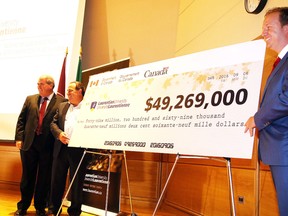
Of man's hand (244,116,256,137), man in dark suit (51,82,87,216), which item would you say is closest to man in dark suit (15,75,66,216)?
man in dark suit (51,82,87,216)

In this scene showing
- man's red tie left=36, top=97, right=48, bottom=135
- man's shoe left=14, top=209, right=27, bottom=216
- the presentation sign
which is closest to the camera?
the presentation sign

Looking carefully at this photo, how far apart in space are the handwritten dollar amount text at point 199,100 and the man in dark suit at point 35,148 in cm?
147

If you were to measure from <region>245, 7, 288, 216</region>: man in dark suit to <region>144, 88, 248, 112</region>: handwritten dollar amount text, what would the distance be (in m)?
0.17

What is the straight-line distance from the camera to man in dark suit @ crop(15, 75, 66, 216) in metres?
3.16

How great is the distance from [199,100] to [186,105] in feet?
0.31

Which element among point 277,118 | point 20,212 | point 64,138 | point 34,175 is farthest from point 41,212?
point 277,118

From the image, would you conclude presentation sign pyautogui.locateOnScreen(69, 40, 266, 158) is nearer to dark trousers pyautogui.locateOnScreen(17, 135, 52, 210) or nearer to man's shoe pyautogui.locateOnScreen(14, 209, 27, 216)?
dark trousers pyautogui.locateOnScreen(17, 135, 52, 210)

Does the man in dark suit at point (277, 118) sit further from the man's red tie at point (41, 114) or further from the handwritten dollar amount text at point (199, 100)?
the man's red tie at point (41, 114)

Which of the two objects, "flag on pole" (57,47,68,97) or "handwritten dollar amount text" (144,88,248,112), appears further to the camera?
"flag on pole" (57,47,68,97)

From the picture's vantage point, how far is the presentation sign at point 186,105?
1734 mm

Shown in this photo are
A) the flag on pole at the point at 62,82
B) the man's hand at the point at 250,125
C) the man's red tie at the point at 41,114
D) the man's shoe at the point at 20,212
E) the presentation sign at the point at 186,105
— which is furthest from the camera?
the flag on pole at the point at 62,82

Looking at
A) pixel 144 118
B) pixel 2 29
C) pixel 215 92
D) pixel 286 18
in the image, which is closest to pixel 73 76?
pixel 2 29

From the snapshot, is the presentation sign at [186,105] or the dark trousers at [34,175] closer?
the presentation sign at [186,105]

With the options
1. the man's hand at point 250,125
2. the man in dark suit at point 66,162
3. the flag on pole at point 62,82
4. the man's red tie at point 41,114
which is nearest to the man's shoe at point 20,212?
the man in dark suit at point 66,162
